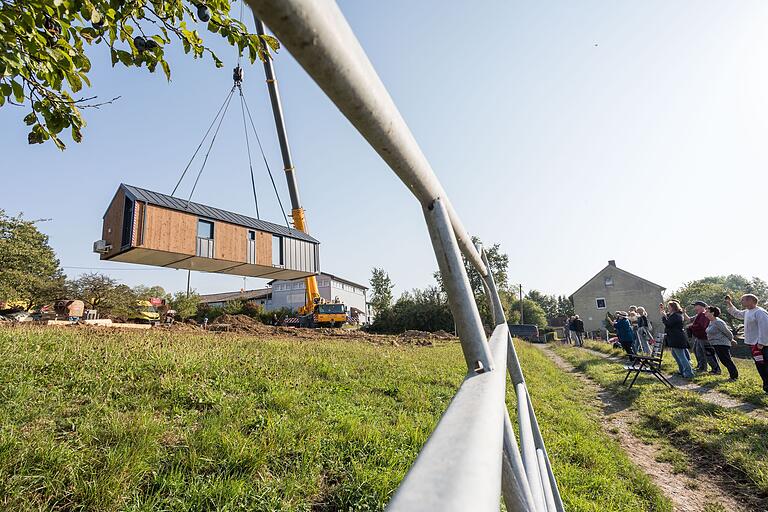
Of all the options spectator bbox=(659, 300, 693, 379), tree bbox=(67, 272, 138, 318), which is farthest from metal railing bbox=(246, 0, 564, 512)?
tree bbox=(67, 272, 138, 318)

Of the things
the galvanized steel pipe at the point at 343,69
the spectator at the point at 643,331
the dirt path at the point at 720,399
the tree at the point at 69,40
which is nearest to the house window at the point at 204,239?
the tree at the point at 69,40

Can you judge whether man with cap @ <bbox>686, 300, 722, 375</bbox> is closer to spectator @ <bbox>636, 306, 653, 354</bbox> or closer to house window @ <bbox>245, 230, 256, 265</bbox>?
spectator @ <bbox>636, 306, 653, 354</bbox>

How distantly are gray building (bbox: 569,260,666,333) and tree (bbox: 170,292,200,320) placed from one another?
4275 cm

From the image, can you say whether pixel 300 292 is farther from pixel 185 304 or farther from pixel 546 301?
pixel 546 301

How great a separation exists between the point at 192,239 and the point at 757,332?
14.1 m

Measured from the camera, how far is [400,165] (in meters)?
0.55

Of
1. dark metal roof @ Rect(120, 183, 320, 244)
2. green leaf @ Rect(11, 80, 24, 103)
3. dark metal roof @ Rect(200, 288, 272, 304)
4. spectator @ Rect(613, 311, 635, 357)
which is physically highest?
dark metal roof @ Rect(200, 288, 272, 304)

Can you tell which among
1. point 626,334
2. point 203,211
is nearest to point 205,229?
point 203,211

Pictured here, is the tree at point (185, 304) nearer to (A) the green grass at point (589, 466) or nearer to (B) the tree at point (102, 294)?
(B) the tree at point (102, 294)

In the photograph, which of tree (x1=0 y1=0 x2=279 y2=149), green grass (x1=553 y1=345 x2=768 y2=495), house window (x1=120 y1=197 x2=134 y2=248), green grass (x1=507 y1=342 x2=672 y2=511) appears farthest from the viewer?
house window (x1=120 y1=197 x2=134 y2=248)

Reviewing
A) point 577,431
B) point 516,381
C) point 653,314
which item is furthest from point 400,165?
point 653,314

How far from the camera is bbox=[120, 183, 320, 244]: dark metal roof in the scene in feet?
37.2

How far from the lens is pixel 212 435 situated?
9.26 ft

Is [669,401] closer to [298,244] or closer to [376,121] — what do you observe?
[376,121]
